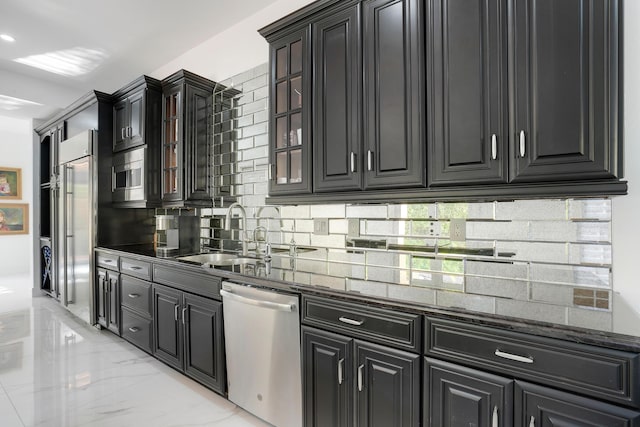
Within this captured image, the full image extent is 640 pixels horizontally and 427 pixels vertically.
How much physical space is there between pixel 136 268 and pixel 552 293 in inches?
120

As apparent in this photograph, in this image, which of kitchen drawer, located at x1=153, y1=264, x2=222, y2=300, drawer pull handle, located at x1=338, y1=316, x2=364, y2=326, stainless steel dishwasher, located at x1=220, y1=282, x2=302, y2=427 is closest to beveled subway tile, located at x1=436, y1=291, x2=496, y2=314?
drawer pull handle, located at x1=338, y1=316, x2=364, y2=326

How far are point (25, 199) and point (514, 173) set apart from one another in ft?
29.7

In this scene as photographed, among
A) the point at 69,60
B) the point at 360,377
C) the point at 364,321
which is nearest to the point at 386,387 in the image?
the point at 360,377

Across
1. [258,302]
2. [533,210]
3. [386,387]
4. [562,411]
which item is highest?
[533,210]

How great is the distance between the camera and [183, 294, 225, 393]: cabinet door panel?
7.31 feet

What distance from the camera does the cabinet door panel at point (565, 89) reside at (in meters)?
1.24

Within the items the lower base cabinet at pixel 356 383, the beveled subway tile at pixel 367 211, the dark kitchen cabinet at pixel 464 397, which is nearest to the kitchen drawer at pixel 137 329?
the lower base cabinet at pixel 356 383

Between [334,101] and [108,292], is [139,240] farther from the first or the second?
[334,101]

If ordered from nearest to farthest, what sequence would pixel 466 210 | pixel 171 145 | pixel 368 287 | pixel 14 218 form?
pixel 368 287, pixel 466 210, pixel 171 145, pixel 14 218

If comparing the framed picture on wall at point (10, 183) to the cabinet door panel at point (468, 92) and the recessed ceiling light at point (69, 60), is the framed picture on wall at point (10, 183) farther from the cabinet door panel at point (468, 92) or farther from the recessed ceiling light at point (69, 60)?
the cabinet door panel at point (468, 92)

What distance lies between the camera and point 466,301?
1.37 m

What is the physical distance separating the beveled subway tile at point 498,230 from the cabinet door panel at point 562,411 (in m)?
0.79

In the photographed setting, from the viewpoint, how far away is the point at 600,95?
1250mm

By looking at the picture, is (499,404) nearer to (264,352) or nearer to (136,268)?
(264,352)
